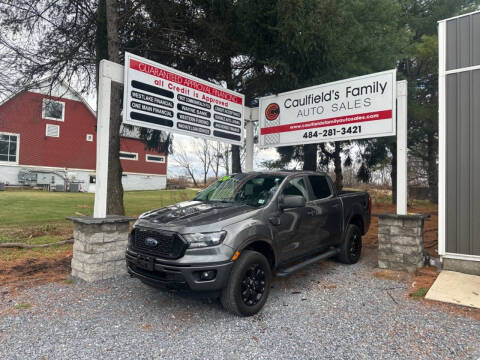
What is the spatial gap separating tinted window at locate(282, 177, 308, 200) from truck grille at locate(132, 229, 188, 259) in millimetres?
1896

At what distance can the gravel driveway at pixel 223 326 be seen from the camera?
307 cm

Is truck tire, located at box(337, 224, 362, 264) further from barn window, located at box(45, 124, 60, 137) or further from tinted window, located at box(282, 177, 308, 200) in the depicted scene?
barn window, located at box(45, 124, 60, 137)

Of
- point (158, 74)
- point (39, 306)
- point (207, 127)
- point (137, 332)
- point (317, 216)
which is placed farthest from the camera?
point (207, 127)

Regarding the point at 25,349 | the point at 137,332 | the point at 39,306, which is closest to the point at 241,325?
the point at 137,332

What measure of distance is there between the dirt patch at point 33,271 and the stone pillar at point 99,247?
0.47m

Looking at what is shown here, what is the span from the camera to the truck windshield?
182 inches

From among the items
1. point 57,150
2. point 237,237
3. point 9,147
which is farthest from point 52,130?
point 237,237

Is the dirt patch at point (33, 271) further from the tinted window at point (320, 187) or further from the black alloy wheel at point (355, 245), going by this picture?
the black alloy wheel at point (355, 245)

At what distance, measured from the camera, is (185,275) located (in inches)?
135

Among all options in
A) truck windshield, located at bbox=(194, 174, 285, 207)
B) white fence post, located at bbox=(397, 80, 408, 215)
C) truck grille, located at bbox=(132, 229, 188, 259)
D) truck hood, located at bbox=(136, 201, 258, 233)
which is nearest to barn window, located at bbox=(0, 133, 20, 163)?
truck windshield, located at bbox=(194, 174, 285, 207)

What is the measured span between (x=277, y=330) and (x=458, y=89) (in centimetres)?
527

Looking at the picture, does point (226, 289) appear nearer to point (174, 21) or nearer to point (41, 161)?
point (174, 21)

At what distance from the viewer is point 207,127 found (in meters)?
7.02

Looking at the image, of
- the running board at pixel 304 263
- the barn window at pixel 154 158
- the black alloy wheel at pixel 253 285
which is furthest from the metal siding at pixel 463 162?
the barn window at pixel 154 158
